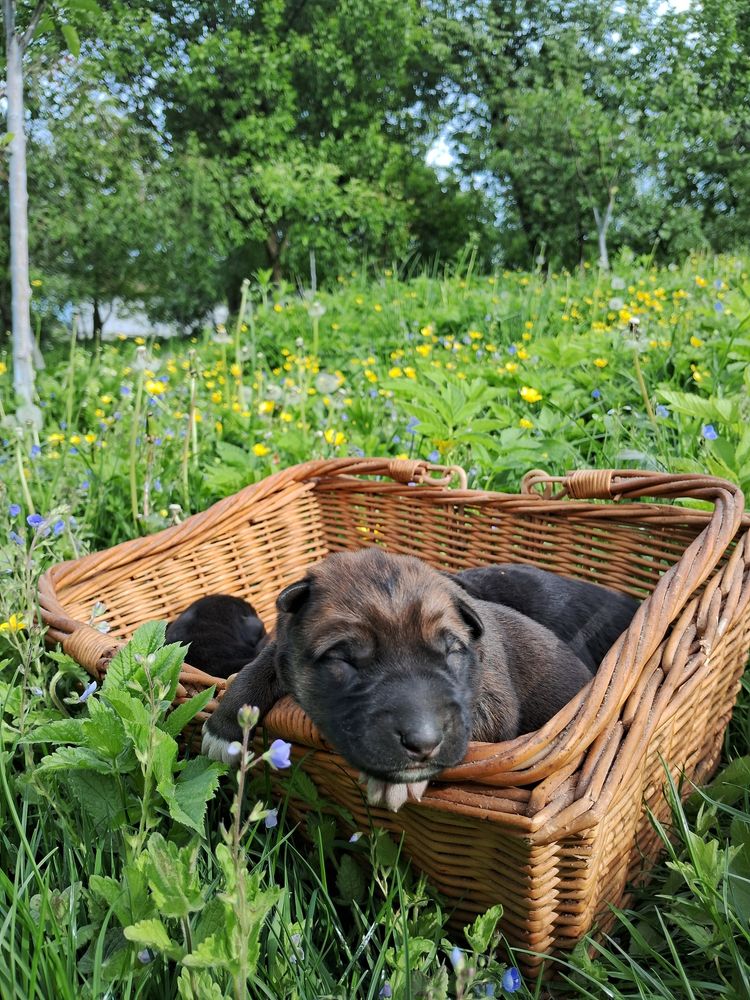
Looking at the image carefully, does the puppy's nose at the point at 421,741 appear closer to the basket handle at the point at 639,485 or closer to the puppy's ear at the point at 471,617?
the puppy's ear at the point at 471,617

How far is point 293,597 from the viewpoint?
194 cm

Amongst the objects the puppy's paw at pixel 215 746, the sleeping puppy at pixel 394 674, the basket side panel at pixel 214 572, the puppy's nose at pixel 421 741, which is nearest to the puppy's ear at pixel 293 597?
the sleeping puppy at pixel 394 674

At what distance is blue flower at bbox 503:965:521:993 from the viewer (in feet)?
5.24

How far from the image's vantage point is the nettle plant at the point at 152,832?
1.30 meters

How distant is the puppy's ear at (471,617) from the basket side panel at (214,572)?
1509 mm

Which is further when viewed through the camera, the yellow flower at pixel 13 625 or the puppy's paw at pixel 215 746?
the yellow flower at pixel 13 625

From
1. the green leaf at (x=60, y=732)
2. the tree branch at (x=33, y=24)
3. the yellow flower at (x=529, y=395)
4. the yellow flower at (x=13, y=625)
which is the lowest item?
the green leaf at (x=60, y=732)

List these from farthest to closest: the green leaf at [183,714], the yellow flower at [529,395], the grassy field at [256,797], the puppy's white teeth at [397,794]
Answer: the yellow flower at [529,395] < the green leaf at [183,714] < the puppy's white teeth at [397,794] < the grassy field at [256,797]

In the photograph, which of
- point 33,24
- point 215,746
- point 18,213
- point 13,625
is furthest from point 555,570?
point 33,24

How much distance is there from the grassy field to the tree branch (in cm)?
183

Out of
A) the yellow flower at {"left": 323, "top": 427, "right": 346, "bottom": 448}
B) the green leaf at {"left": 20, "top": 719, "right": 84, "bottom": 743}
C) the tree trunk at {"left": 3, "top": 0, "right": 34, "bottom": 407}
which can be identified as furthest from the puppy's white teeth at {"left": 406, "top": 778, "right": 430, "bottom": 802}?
the tree trunk at {"left": 3, "top": 0, "right": 34, "bottom": 407}

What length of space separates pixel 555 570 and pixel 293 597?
158 cm

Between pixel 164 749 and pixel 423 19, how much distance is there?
28140 millimetres

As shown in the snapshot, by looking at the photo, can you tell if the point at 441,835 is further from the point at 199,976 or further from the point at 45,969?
the point at 45,969
